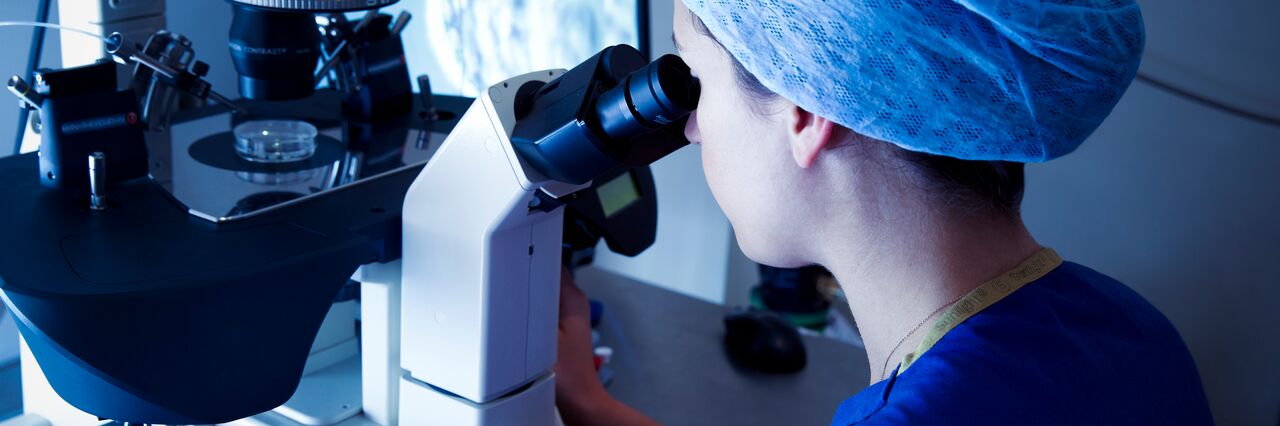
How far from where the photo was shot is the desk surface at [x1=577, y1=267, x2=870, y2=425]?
1.35m

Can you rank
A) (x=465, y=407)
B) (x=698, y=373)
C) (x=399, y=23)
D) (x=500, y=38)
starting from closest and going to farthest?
(x=465, y=407)
(x=399, y=23)
(x=698, y=373)
(x=500, y=38)

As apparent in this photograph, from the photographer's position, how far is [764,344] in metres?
1.47

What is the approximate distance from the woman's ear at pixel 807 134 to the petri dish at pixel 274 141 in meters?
0.57

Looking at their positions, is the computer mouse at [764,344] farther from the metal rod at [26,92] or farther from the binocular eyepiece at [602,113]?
the metal rod at [26,92]

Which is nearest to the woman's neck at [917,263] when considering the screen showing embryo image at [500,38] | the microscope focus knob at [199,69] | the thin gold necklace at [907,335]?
the thin gold necklace at [907,335]

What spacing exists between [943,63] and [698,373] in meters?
0.82

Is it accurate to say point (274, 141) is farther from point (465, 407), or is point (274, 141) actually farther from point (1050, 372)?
point (1050, 372)

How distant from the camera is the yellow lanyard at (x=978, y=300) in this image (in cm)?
82

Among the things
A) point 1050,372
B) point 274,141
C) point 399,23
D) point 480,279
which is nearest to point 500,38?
point 399,23

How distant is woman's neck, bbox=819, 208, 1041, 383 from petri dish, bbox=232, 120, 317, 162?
577mm

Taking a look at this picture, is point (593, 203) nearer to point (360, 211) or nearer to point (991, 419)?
point (360, 211)

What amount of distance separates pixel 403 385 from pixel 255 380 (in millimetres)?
197

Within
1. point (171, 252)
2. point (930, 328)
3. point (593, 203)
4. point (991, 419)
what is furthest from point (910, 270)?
point (171, 252)

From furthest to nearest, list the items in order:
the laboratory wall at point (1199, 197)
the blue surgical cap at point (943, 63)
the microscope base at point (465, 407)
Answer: the laboratory wall at point (1199, 197), the microscope base at point (465, 407), the blue surgical cap at point (943, 63)
